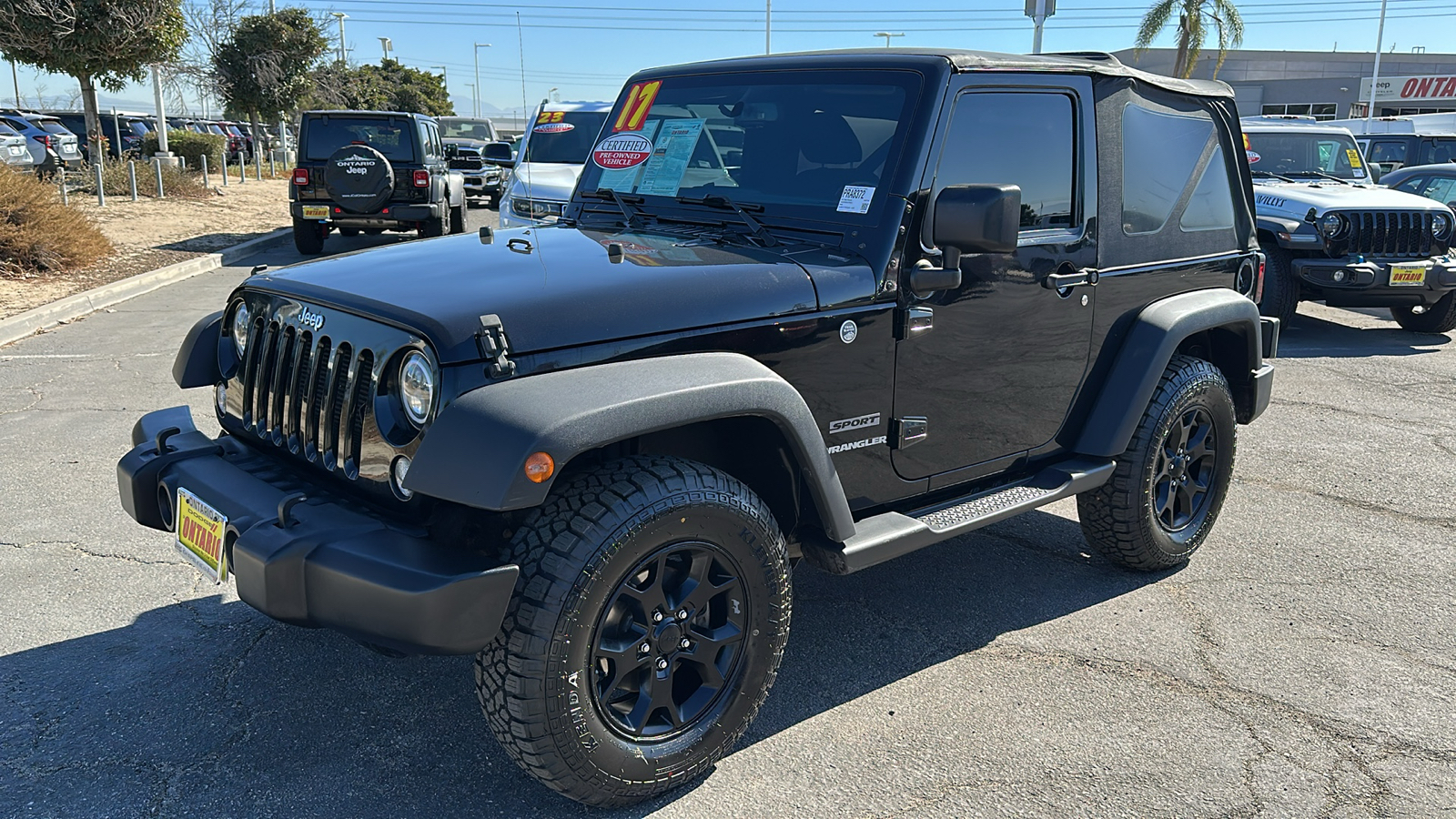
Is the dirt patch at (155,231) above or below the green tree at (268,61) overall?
below

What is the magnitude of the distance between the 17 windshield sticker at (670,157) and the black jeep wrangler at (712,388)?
0.01 meters

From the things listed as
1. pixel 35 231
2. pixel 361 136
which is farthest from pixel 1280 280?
pixel 35 231

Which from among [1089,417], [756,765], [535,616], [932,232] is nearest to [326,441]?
[535,616]

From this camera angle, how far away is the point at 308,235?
14195mm

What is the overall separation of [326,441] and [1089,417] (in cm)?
263

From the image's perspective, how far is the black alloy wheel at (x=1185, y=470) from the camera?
4.27 m

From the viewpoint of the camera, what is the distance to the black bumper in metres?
2.37

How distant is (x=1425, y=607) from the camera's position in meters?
4.15

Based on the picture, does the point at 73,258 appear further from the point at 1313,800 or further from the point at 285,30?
the point at 285,30

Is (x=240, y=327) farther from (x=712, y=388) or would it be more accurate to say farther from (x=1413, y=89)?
(x=1413, y=89)

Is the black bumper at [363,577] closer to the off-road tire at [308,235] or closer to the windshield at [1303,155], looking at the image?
the windshield at [1303,155]

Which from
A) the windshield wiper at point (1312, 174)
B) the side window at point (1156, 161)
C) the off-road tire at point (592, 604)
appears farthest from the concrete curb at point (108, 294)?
the windshield wiper at point (1312, 174)

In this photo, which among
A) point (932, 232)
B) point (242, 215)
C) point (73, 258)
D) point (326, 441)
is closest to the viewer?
point (326, 441)

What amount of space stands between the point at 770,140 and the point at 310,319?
1.56m
